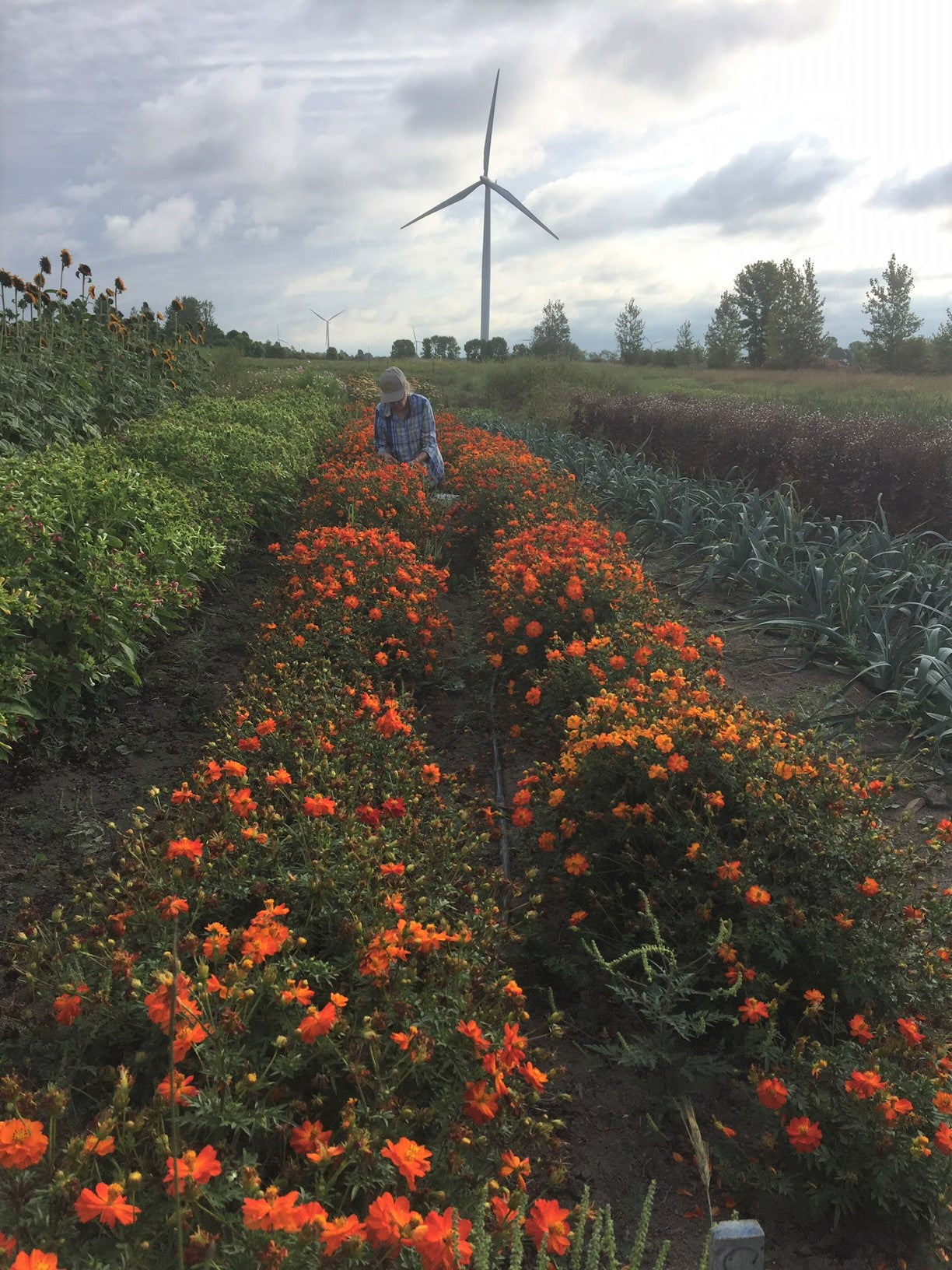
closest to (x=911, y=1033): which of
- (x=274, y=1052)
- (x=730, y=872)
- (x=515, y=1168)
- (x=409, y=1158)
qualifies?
(x=730, y=872)

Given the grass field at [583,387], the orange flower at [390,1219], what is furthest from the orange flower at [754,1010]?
the grass field at [583,387]

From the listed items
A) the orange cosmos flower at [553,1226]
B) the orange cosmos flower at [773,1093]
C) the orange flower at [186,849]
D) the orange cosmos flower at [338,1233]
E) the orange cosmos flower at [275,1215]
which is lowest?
the orange cosmos flower at [773,1093]

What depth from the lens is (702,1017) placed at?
6.67ft

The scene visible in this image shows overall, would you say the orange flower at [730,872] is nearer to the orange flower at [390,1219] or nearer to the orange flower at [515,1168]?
the orange flower at [515,1168]

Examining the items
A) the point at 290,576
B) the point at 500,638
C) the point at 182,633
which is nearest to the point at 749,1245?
the point at 500,638

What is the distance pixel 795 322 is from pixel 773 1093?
4896 centimetres

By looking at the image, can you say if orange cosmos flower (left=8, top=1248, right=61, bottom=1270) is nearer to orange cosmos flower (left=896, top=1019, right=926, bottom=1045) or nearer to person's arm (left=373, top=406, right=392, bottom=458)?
orange cosmos flower (left=896, top=1019, right=926, bottom=1045)

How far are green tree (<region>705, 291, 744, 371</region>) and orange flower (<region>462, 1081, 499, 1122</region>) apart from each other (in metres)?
48.7

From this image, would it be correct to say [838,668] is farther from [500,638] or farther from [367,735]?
[367,735]

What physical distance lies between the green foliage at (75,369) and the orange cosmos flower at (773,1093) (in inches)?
228

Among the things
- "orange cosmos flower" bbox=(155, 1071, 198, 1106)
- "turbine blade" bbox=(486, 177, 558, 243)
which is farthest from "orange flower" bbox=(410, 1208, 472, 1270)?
"turbine blade" bbox=(486, 177, 558, 243)

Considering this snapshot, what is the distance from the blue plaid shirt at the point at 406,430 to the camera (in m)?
Result: 7.64

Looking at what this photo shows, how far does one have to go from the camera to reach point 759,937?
211 centimetres

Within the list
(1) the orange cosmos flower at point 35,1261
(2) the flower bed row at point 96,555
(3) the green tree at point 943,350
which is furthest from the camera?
(3) the green tree at point 943,350
